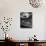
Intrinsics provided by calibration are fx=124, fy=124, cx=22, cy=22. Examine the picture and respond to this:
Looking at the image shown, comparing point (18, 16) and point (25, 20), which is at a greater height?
point (18, 16)

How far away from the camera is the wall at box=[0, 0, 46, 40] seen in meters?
4.36

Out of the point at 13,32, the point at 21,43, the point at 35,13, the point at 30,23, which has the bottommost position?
the point at 21,43

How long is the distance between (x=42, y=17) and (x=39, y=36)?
2.24ft

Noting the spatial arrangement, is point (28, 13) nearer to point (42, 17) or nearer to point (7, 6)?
point (42, 17)

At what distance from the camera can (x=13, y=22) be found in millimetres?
4387

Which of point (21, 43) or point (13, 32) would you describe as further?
point (13, 32)

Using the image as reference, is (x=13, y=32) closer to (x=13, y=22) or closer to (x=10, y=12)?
(x=13, y=22)

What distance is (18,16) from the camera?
14.4 feet

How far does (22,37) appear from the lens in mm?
4367

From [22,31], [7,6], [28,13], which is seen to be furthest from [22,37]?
[7,6]

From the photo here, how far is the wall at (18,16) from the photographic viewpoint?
4.36 meters

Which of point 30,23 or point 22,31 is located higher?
point 30,23

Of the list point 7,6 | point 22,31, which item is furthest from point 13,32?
point 7,6

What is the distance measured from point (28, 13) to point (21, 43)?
119 centimetres
